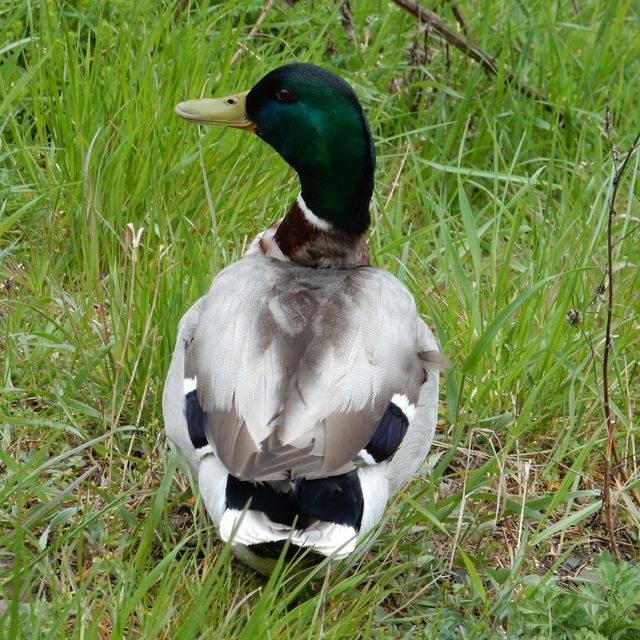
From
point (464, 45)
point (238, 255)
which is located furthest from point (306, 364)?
point (464, 45)

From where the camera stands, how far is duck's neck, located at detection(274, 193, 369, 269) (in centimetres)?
332

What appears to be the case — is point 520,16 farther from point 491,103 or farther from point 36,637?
point 36,637

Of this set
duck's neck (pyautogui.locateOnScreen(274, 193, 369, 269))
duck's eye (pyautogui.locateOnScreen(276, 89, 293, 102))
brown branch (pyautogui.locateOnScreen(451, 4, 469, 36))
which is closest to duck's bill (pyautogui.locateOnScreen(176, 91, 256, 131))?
duck's eye (pyautogui.locateOnScreen(276, 89, 293, 102))

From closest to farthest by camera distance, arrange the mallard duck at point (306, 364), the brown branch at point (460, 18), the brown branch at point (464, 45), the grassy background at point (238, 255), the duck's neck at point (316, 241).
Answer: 1. the mallard duck at point (306, 364)
2. the grassy background at point (238, 255)
3. the duck's neck at point (316, 241)
4. the brown branch at point (464, 45)
5. the brown branch at point (460, 18)

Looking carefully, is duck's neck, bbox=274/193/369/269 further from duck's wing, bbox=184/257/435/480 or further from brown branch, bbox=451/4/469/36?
brown branch, bbox=451/4/469/36

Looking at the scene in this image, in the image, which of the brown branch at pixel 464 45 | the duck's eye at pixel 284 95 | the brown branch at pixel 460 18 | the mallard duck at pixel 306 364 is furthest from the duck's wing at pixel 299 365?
the brown branch at pixel 460 18

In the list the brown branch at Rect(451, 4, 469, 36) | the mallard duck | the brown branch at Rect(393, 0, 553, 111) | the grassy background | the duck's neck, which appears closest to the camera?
the mallard duck

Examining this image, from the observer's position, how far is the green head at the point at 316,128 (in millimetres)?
3164

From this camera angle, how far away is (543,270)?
3.79 meters

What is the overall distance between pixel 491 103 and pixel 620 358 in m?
1.60

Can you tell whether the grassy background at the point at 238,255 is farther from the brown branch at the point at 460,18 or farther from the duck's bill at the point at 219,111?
the duck's bill at the point at 219,111

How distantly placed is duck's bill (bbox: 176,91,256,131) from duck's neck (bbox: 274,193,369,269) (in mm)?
298

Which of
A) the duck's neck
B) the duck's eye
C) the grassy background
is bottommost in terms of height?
the grassy background

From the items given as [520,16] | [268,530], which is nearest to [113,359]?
[268,530]
